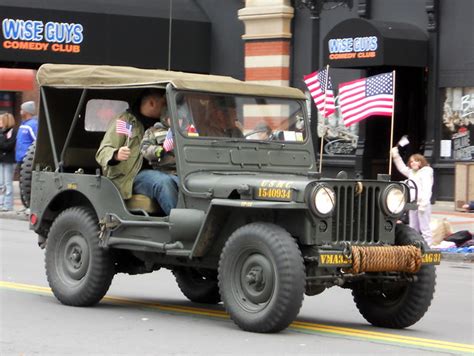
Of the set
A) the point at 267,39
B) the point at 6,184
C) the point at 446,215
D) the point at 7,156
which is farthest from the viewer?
the point at 267,39

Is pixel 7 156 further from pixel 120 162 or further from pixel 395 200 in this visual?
pixel 395 200

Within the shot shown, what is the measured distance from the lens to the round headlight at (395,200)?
906 centimetres

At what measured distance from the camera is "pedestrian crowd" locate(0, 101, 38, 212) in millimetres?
20359

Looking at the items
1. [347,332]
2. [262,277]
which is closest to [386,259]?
[347,332]

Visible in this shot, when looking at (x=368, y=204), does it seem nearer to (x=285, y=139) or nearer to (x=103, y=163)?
(x=285, y=139)

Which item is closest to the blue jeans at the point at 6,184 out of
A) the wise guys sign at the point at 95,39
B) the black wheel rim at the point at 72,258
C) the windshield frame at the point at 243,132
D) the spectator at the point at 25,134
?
the spectator at the point at 25,134

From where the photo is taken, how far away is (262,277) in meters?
8.68

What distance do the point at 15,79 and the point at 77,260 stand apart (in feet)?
48.8

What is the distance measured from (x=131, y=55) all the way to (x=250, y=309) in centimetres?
1807

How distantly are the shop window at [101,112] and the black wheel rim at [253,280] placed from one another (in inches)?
101

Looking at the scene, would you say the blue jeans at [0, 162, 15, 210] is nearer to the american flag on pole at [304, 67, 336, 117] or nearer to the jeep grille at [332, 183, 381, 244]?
the american flag on pole at [304, 67, 336, 117]

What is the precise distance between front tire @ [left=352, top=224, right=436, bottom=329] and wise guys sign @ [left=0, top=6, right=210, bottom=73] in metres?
16.4

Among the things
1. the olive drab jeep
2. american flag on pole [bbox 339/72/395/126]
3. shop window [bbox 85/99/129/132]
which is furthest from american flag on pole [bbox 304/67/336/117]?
the olive drab jeep

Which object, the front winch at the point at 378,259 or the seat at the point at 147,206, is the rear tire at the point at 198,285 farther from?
the front winch at the point at 378,259
